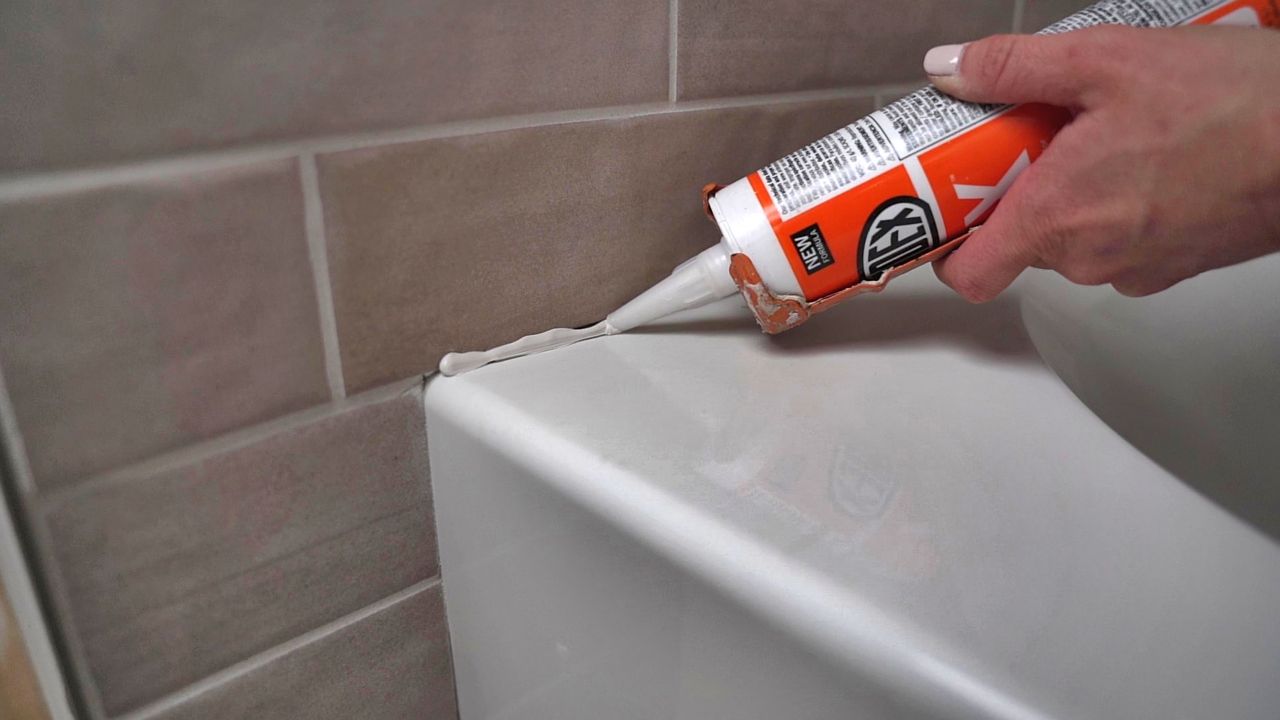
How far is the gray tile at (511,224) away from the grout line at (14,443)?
0.11 meters

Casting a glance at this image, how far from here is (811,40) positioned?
47cm

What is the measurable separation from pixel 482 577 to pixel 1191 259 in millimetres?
339

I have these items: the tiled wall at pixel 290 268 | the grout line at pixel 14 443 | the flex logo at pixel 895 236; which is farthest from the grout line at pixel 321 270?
the flex logo at pixel 895 236

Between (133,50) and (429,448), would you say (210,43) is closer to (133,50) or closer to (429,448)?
(133,50)

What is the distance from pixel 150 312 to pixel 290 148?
8 cm

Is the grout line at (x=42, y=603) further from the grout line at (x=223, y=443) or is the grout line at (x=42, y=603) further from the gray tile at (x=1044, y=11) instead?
the gray tile at (x=1044, y=11)

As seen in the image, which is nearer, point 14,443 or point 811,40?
point 14,443

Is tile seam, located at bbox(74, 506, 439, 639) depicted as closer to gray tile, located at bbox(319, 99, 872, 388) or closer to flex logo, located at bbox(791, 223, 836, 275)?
gray tile, located at bbox(319, 99, 872, 388)

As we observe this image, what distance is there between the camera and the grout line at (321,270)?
309 mm

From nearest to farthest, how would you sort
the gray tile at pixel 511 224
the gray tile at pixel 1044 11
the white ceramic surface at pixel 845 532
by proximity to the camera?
the white ceramic surface at pixel 845 532, the gray tile at pixel 511 224, the gray tile at pixel 1044 11

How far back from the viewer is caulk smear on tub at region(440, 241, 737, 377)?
38cm

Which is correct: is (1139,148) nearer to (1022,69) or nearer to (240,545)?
(1022,69)

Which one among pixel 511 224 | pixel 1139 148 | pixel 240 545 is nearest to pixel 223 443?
pixel 240 545

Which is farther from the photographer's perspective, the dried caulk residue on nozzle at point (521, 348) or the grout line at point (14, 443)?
the dried caulk residue on nozzle at point (521, 348)
